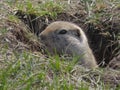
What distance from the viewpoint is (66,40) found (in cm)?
547

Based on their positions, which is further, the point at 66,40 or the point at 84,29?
the point at 84,29

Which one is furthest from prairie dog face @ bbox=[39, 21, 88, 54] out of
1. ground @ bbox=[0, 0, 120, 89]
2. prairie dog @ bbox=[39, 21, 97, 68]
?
ground @ bbox=[0, 0, 120, 89]

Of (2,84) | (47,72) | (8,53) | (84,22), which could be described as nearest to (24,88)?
(2,84)

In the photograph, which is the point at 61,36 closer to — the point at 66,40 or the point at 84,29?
the point at 66,40

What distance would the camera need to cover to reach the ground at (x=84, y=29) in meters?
4.40

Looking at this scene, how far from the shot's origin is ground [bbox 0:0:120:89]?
4.40m

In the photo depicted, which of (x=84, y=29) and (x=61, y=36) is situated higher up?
(x=61, y=36)

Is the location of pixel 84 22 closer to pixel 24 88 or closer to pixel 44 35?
pixel 44 35

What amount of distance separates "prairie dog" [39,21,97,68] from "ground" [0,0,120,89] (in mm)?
142

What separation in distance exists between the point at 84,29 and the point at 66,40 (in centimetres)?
89

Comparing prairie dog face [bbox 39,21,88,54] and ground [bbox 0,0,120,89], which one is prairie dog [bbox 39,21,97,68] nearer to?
prairie dog face [bbox 39,21,88,54]

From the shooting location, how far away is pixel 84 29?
630 cm

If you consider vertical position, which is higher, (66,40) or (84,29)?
(66,40)

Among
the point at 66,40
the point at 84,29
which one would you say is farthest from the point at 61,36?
the point at 84,29
